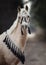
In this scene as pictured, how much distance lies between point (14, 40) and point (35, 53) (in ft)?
0.71

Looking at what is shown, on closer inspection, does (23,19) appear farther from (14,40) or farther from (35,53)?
(35,53)

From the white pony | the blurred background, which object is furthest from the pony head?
the blurred background

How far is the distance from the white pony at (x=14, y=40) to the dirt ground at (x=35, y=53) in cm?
12

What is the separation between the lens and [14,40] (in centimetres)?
87

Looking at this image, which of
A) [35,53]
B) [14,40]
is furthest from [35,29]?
[14,40]

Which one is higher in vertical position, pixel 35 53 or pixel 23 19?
pixel 23 19

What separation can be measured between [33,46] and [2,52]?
273mm

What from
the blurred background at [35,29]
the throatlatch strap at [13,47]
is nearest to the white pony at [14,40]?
the throatlatch strap at [13,47]

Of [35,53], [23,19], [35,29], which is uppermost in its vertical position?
[23,19]

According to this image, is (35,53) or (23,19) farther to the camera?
(35,53)

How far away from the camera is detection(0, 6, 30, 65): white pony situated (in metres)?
0.84

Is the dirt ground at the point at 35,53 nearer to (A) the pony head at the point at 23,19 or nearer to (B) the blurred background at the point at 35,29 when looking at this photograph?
(B) the blurred background at the point at 35,29

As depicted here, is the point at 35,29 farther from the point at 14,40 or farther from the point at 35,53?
the point at 14,40

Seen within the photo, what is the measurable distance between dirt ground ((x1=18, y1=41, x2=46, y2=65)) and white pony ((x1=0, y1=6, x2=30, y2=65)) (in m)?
0.12
